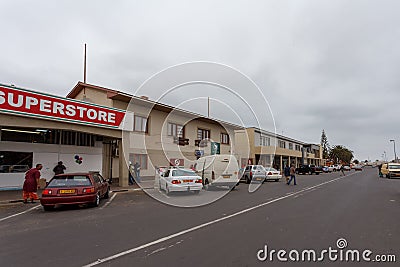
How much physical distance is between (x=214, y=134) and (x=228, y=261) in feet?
94.4

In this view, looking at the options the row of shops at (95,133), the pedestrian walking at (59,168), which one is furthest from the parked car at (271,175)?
the pedestrian walking at (59,168)

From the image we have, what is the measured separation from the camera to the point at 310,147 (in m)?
82.6

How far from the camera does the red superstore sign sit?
44.5 feet

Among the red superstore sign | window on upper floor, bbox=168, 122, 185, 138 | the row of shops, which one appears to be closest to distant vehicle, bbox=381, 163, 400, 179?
the row of shops

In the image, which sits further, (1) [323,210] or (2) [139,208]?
(2) [139,208]

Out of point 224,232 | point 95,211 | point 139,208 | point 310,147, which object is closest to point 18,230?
point 95,211

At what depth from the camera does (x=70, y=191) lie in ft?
35.7

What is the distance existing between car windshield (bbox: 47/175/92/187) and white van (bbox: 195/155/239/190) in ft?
25.3

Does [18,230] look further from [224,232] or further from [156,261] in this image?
[224,232]

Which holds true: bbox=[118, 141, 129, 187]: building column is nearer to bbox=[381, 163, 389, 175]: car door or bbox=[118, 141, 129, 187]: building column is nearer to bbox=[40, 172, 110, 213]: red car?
bbox=[40, 172, 110, 213]: red car

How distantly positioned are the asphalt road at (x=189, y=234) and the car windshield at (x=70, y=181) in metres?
0.94

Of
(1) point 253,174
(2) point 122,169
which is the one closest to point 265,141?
(1) point 253,174

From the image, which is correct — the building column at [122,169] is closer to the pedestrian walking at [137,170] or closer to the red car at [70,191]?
the pedestrian walking at [137,170]

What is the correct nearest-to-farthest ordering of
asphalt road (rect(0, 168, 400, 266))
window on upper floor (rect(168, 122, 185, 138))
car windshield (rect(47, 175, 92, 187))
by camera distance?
asphalt road (rect(0, 168, 400, 266)) < car windshield (rect(47, 175, 92, 187)) < window on upper floor (rect(168, 122, 185, 138))
